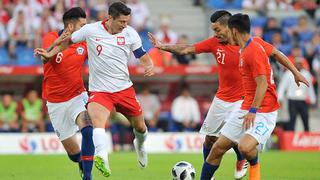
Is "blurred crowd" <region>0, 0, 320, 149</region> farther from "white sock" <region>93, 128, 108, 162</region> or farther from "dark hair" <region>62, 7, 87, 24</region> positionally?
"white sock" <region>93, 128, 108, 162</region>

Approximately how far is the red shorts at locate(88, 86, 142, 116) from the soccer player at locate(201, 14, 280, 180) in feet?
5.54

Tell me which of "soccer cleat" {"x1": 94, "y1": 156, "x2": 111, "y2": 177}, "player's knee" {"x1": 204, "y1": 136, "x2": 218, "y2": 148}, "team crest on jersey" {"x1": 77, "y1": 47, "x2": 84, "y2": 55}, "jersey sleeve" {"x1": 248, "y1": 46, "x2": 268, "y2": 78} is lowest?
"player's knee" {"x1": 204, "y1": 136, "x2": 218, "y2": 148}

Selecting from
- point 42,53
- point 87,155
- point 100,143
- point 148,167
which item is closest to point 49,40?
point 42,53

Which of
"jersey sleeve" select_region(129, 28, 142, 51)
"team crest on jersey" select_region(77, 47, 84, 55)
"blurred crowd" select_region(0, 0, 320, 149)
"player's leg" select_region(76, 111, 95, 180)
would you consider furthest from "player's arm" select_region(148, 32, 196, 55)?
"blurred crowd" select_region(0, 0, 320, 149)

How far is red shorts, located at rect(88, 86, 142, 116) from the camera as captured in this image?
13.4 m

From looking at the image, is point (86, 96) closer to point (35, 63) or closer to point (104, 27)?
point (104, 27)

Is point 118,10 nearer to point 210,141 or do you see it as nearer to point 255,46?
point 255,46

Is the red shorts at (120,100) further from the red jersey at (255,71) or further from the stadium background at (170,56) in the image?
the stadium background at (170,56)

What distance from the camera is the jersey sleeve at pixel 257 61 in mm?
12055

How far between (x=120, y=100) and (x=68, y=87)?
1.18m

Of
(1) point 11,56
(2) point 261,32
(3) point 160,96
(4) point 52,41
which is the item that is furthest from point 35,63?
(4) point 52,41

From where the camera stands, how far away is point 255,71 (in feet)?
39.7

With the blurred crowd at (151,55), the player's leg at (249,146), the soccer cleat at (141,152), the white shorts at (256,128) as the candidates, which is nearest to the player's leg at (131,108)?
the soccer cleat at (141,152)

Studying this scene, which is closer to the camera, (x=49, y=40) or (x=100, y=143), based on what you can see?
(x=100, y=143)
